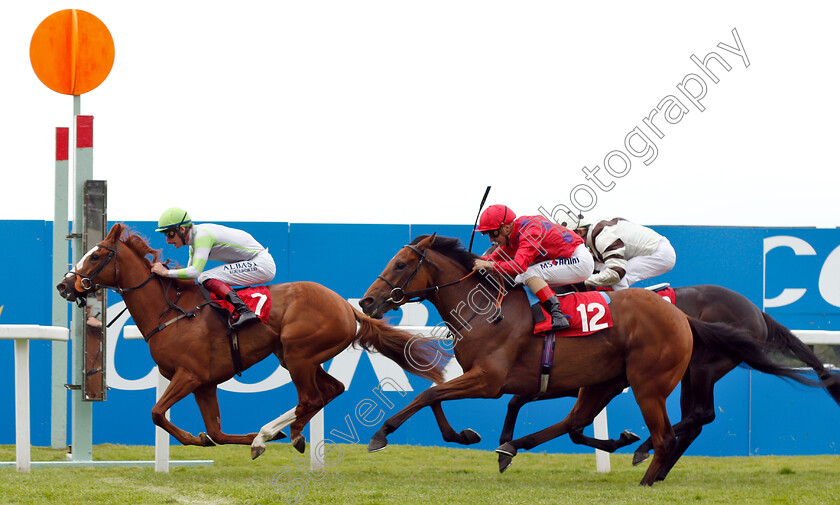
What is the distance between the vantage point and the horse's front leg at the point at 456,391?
5.19 metres

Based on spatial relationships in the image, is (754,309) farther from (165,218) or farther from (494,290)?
(165,218)

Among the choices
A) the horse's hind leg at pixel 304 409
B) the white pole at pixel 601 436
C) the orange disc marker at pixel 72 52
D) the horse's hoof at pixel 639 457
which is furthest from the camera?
the orange disc marker at pixel 72 52

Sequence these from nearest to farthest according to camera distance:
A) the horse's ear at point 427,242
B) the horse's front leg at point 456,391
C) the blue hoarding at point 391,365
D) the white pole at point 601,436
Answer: the horse's front leg at point 456,391 → the horse's ear at point 427,242 → the white pole at point 601,436 → the blue hoarding at point 391,365

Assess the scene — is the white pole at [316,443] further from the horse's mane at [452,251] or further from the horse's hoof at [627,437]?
the horse's hoof at [627,437]

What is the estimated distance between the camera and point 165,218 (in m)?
6.11

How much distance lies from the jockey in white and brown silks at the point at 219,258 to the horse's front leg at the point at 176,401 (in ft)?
1.33

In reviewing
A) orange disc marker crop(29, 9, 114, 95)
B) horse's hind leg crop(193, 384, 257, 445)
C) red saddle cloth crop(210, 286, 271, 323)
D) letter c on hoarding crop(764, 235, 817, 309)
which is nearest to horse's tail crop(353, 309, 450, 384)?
red saddle cloth crop(210, 286, 271, 323)

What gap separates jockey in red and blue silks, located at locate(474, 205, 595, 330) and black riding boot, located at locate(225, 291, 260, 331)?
143 centimetres

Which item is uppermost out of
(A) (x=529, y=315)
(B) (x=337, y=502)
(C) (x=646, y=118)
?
(C) (x=646, y=118)

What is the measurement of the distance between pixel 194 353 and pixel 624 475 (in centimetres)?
278

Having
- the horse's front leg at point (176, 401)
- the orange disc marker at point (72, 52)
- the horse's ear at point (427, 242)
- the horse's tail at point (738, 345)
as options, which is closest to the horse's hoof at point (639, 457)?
the horse's tail at point (738, 345)

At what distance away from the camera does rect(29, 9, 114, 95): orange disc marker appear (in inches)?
283

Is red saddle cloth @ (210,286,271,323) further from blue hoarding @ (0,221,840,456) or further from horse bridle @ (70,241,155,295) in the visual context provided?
blue hoarding @ (0,221,840,456)

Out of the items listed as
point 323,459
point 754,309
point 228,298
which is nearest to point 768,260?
point 754,309
